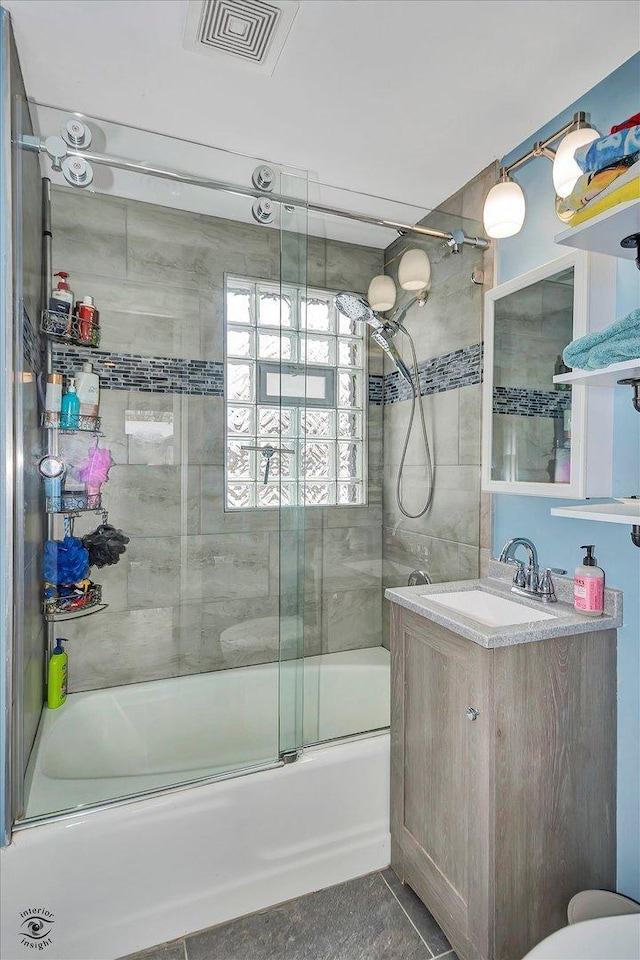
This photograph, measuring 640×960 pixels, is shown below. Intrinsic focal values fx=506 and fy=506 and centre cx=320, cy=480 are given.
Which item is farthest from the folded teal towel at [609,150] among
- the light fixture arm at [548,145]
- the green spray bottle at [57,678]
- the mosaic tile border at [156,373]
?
the green spray bottle at [57,678]

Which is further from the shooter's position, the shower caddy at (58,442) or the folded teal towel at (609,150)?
the shower caddy at (58,442)

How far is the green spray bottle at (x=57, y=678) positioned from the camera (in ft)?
6.07

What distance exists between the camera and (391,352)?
2.19 m

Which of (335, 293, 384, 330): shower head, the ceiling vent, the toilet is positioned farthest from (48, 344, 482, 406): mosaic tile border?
the toilet

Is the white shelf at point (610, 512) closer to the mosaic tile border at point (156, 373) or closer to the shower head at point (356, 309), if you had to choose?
the shower head at point (356, 309)

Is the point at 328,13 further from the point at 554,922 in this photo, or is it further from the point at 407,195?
the point at 554,922

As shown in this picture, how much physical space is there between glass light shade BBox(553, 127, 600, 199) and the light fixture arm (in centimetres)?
3

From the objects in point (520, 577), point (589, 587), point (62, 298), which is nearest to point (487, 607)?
point (520, 577)

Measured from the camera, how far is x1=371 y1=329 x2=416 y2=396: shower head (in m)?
2.17

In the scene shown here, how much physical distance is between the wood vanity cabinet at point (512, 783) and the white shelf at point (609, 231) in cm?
102

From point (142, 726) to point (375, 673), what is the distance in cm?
94

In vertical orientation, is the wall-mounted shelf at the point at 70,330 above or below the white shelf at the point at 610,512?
above

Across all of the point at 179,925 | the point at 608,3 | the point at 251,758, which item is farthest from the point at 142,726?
the point at 608,3

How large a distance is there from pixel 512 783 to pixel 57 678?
158 centimetres
